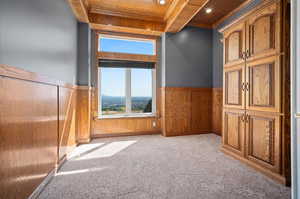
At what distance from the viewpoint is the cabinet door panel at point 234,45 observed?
7.77 ft

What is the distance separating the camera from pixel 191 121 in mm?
4199

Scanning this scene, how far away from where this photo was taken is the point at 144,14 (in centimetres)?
374

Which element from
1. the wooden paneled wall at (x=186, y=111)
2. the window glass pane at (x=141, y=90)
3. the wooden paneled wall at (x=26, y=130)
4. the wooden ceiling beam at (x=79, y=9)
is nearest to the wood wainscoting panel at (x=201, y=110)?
the wooden paneled wall at (x=186, y=111)

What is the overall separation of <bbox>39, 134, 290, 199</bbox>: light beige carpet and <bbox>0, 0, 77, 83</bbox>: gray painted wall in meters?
1.33

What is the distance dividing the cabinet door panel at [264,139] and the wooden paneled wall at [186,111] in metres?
1.96

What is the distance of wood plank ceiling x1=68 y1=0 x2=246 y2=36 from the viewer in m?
3.24

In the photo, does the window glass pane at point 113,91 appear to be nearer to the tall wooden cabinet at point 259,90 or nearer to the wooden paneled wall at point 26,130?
the wooden paneled wall at point 26,130

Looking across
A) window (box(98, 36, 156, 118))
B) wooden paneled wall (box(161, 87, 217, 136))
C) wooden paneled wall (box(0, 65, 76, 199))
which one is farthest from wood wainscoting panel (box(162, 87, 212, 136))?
wooden paneled wall (box(0, 65, 76, 199))

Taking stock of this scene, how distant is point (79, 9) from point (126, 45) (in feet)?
4.51

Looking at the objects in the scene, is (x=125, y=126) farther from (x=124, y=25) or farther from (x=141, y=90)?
(x=124, y=25)

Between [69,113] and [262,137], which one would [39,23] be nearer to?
[69,113]

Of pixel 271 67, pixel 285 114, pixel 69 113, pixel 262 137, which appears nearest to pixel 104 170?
pixel 69 113

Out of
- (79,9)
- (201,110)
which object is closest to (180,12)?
(79,9)

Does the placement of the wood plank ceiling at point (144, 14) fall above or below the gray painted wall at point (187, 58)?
above
